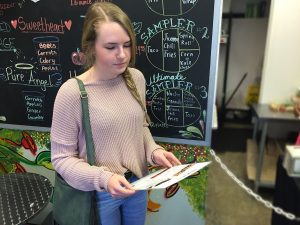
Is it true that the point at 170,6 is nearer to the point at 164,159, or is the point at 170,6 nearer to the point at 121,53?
the point at 121,53

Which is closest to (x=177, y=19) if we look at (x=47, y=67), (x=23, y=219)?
(x=47, y=67)

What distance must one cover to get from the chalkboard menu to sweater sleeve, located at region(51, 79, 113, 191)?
65cm

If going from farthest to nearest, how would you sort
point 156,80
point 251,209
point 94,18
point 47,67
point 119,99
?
point 251,209, point 47,67, point 156,80, point 119,99, point 94,18

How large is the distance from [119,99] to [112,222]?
1.73 feet

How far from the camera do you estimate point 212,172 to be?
3.11 m

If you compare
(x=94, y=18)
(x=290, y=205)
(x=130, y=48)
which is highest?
(x=94, y=18)

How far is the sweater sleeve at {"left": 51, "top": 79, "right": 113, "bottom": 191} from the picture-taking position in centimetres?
111

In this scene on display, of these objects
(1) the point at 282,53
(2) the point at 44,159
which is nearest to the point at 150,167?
(2) the point at 44,159

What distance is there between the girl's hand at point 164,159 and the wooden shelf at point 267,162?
166cm

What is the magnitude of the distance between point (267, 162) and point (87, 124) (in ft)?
7.71

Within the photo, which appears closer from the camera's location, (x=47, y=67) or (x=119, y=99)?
(x=119, y=99)

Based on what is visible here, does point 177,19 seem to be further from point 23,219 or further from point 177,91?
point 23,219

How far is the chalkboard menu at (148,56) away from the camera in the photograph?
5.14 ft

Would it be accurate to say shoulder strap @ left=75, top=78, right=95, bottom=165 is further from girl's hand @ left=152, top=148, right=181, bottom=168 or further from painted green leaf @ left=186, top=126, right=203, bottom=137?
painted green leaf @ left=186, top=126, right=203, bottom=137
